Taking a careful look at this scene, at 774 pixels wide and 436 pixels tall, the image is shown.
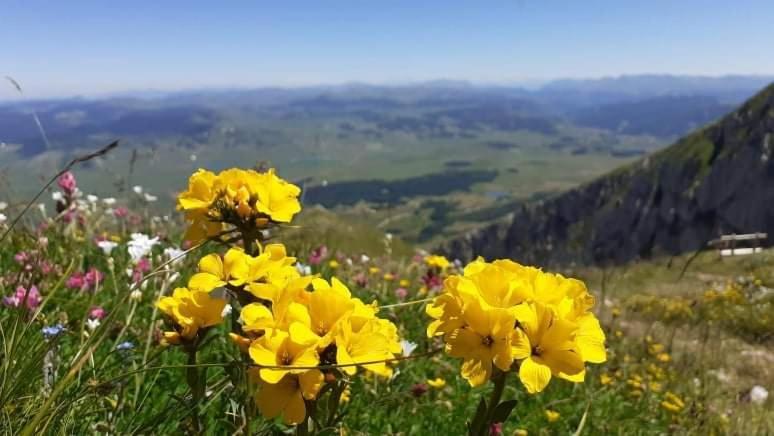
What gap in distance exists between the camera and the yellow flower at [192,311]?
2.20 meters

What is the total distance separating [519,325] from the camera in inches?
Result: 80.1

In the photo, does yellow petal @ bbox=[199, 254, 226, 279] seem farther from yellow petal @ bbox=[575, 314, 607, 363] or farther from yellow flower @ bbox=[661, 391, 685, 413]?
yellow flower @ bbox=[661, 391, 685, 413]

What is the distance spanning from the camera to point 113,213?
8680 millimetres

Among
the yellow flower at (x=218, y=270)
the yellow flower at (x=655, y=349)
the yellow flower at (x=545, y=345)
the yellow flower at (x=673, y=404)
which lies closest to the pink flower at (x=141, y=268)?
the yellow flower at (x=218, y=270)

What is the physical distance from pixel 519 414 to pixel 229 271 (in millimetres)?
3979

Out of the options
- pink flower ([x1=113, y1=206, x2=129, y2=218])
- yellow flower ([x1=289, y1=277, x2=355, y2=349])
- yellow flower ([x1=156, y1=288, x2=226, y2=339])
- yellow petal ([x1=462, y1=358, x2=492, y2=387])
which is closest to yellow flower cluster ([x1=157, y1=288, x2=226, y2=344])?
yellow flower ([x1=156, y1=288, x2=226, y2=339])

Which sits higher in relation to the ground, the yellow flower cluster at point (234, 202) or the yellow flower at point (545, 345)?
the yellow flower cluster at point (234, 202)

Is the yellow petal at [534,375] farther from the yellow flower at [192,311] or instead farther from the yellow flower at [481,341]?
the yellow flower at [192,311]

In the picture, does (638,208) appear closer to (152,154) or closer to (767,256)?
(767,256)

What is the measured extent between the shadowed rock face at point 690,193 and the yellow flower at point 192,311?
79.0 m

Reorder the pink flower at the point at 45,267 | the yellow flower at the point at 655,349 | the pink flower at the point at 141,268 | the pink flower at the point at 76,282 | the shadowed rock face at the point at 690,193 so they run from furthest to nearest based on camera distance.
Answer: the shadowed rock face at the point at 690,193 < the yellow flower at the point at 655,349 < the pink flower at the point at 141,268 < the pink flower at the point at 76,282 < the pink flower at the point at 45,267

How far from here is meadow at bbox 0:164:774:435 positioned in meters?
1.92

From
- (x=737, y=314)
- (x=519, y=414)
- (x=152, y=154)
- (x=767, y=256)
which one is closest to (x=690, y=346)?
(x=737, y=314)

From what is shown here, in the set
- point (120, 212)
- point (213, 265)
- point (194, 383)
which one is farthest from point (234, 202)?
point (120, 212)
